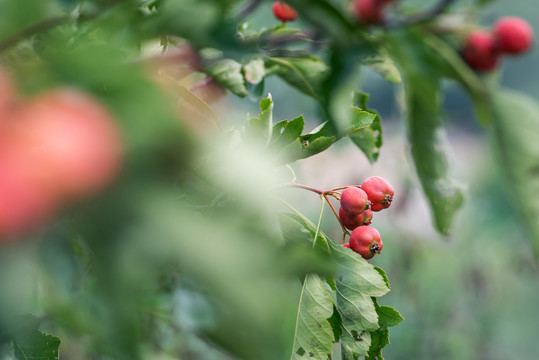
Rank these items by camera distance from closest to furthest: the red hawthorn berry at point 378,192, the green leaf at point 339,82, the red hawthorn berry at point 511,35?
the green leaf at point 339,82, the red hawthorn berry at point 511,35, the red hawthorn berry at point 378,192

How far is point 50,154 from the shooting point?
0.61 ft

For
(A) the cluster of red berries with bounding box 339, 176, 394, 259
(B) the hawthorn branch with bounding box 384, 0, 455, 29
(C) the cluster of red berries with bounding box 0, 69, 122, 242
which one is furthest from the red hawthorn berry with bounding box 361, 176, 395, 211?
(C) the cluster of red berries with bounding box 0, 69, 122, 242

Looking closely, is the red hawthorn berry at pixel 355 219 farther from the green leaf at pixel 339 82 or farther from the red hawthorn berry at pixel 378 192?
the green leaf at pixel 339 82

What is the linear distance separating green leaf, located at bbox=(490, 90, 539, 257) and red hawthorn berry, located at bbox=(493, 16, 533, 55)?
0.34ft

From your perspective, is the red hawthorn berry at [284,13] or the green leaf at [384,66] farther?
the red hawthorn berry at [284,13]

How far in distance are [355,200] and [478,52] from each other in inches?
10.2

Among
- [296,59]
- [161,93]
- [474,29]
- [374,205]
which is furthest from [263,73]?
[161,93]

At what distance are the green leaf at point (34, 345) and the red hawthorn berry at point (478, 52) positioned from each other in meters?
0.45

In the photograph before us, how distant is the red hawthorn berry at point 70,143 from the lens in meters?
0.18

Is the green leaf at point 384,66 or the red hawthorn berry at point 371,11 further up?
the red hawthorn berry at point 371,11

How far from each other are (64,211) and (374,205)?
0.49 m

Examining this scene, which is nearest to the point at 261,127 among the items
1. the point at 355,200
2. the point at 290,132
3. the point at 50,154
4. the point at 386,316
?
the point at 290,132

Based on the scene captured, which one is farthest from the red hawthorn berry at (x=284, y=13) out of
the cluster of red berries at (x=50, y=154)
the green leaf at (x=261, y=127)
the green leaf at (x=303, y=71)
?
the cluster of red berries at (x=50, y=154)

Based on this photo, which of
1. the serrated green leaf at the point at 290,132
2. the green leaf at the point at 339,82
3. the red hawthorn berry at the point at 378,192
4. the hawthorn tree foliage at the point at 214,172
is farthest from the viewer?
the red hawthorn berry at the point at 378,192
